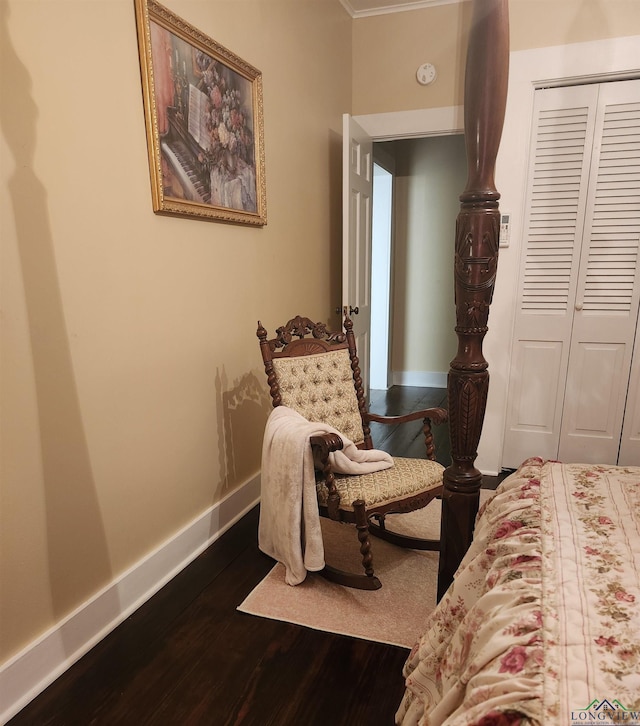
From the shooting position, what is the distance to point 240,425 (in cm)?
249

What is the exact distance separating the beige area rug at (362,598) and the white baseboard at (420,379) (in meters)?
2.96

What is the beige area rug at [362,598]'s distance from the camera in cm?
173

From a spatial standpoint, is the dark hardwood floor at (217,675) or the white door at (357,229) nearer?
the dark hardwood floor at (217,675)

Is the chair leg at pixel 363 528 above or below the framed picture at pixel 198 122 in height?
below

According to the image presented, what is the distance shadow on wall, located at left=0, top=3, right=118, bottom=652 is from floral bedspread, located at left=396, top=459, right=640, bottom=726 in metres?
1.10

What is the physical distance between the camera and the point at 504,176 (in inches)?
108

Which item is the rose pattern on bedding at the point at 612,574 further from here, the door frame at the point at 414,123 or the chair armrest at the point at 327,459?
the door frame at the point at 414,123

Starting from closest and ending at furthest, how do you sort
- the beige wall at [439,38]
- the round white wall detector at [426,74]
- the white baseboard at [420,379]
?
the beige wall at [439,38], the round white wall detector at [426,74], the white baseboard at [420,379]

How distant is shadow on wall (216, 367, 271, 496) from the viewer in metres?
2.34

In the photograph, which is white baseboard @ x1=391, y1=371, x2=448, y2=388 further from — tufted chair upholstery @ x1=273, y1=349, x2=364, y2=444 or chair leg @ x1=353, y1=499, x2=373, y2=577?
chair leg @ x1=353, y1=499, x2=373, y2=577

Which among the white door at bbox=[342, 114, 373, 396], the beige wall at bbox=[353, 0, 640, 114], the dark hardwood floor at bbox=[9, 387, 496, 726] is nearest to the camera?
the dark hardwood floor at bbox=[9, 387, 496, 726]

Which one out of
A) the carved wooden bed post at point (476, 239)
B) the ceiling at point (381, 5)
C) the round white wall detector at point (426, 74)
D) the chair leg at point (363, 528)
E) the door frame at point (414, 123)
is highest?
the ceiling at point (381, 5)

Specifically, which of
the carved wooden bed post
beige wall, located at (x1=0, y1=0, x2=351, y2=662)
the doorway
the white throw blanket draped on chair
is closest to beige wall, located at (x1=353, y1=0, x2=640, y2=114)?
beige wall, located at (x1=0, y1=0, x2=351, y2=662)

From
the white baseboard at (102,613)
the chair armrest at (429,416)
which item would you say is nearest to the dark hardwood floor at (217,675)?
the white baseboard at (102,613)
